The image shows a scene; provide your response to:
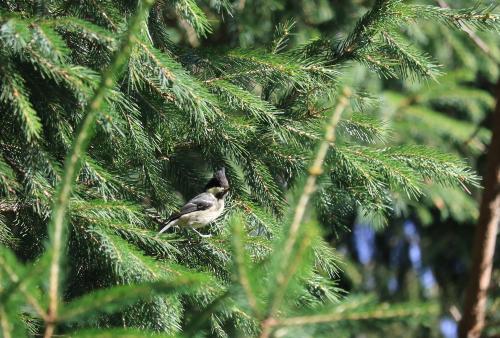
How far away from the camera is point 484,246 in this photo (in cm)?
284

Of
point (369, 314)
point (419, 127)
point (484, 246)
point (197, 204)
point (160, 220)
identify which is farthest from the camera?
point (419, 127)

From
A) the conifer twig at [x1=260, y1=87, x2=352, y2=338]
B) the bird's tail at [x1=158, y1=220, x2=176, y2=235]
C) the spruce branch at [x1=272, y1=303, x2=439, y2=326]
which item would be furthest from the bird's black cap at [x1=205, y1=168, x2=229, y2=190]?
the spruce branch at [x1=272, y1=303, x2=439, y2=326]

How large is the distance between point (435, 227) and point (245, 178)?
4.05 metres

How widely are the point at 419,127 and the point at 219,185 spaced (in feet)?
8.29

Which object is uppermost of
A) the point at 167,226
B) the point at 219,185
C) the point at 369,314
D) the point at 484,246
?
the point at 369,314

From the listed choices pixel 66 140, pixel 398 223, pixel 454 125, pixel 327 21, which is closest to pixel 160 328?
pixel 66 140

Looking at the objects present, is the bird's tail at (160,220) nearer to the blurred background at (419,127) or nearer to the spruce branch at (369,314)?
the blurred background at (419,127)

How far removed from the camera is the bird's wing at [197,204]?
2.55m

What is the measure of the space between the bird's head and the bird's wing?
0.03 m

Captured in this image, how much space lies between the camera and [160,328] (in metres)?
2.03

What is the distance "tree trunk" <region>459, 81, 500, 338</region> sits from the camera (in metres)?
2.60

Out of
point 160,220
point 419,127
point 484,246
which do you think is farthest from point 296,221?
point 419,127

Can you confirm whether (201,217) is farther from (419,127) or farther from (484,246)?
(419,127)

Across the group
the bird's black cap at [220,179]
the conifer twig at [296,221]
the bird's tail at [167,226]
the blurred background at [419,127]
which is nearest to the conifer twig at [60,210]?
the conifer twig at [296,221]
